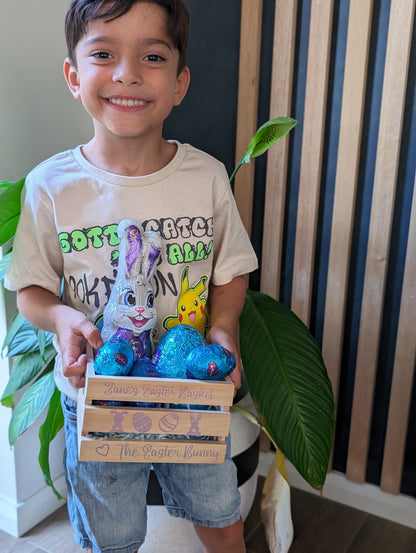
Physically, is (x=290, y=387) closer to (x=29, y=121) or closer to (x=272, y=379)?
(x=272, y=379)

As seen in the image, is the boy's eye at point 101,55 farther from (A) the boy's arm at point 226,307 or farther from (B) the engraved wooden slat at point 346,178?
(B) the engraved wooden slat at point 346,178

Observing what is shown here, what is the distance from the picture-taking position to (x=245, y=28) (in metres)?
1.53

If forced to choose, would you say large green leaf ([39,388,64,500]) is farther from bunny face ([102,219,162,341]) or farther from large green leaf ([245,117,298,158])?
large green leaf ([245,117,298,158])

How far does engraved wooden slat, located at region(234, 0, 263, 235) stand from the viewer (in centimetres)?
152

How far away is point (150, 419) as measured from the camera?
0.80 meters

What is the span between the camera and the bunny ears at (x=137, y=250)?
0.87 meters

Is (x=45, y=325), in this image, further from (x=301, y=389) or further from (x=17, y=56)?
(x=17, y=56)

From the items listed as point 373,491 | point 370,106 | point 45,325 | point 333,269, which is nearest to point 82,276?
point 45,325

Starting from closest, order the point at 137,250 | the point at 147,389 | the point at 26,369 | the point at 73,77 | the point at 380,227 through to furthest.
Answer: the point at 147,389, the point at 137,250, the point at 73,77, the point at 26,369, the point at 380,227

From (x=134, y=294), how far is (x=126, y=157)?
0.28m

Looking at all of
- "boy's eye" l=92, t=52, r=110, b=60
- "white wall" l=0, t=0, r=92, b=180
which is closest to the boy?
"boy's eye" l=92, t=52, r=110, b=60

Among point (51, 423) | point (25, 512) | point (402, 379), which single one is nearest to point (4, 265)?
point (51, 423)

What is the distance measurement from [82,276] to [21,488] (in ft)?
2.72

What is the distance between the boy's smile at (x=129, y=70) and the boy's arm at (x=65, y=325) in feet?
1.04
